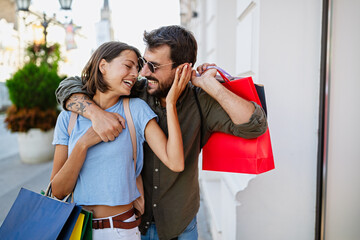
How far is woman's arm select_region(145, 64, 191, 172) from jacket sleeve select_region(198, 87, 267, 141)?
255 millimetres

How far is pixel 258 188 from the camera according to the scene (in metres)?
2.23

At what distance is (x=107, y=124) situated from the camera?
138 centimetres

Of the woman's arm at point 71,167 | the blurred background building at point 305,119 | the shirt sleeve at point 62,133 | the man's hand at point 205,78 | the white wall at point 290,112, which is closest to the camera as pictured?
the woman's arm at point 71,167

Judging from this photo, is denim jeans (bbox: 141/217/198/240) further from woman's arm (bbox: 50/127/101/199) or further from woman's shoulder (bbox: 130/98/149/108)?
woman's shoulder (bbox: 130/98/149/108)

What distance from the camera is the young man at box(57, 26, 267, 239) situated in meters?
1.59

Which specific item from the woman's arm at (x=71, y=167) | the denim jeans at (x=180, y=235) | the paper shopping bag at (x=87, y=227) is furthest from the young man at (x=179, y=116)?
the paper shopping bag at (x=87, y=227)

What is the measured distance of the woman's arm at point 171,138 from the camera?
55.3 inches

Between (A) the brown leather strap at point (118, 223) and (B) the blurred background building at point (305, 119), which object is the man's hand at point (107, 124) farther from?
(B) the blurred background building at point (305, 119)

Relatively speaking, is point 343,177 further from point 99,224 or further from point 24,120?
point 24,120

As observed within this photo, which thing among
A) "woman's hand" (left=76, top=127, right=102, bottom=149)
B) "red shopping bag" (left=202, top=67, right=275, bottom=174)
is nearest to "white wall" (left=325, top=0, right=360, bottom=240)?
"red shopping bag" (left=202, top=67, right=275, bottom=174)

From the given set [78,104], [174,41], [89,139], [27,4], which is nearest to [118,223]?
[89,139]

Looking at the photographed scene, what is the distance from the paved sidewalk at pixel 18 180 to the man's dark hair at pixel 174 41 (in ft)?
8.71

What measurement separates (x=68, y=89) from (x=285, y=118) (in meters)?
1.60

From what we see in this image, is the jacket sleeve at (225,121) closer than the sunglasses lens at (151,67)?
Yes
